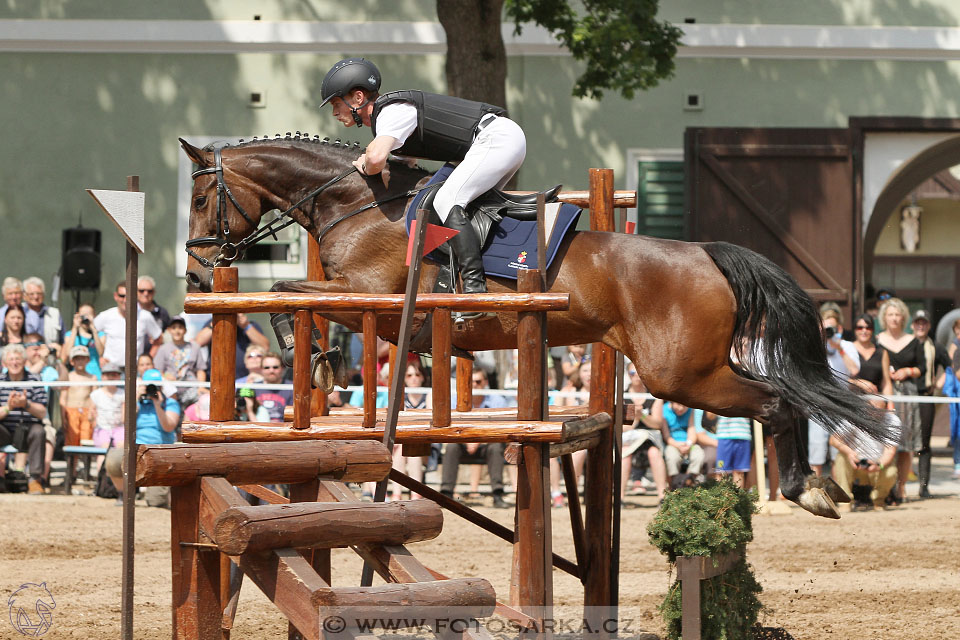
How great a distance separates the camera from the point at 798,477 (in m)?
5.89

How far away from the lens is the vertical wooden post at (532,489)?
494cm

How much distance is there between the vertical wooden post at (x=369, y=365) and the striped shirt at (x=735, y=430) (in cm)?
553

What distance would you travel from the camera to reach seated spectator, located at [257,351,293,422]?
10125mm

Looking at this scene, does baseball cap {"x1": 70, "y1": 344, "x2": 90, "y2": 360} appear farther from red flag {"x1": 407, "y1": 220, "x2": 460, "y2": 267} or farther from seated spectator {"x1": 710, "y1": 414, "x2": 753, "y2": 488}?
red flag {"x1": 407, "y1": 220, "x2": 460, "y2": 267}

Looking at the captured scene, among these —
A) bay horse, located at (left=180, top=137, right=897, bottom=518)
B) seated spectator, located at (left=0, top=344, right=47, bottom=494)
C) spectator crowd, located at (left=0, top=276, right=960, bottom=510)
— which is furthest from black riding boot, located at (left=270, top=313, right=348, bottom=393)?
seated spectator, located at (left=0, top=344, right=47, bottom=494)

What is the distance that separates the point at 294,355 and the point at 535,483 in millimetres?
1107

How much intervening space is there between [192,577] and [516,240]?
233 centimetres

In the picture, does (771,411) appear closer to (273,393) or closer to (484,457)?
(484,457)

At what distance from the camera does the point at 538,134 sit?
1438 cm

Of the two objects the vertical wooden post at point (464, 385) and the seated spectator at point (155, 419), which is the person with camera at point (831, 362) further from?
the seated spectator at point (155, 419)

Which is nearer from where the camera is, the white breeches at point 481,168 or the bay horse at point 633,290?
the white breeches at point 481,168

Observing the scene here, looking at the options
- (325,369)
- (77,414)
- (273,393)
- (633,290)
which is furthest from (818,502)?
(77,414)

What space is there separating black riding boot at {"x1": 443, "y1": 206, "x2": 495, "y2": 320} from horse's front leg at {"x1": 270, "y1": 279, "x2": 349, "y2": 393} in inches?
22.7

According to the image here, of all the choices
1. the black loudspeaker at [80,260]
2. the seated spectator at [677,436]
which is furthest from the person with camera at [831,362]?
the black loudspeaker at [80,260]
